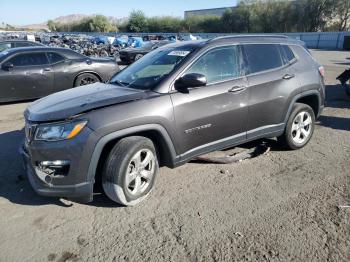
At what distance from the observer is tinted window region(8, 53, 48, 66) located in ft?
29.5

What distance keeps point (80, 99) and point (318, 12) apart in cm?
5923

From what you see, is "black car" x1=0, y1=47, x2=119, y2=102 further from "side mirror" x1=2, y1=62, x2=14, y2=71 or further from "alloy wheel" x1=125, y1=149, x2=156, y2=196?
"alloy wheel" x1=125, y1=149, x2=156, y2=196

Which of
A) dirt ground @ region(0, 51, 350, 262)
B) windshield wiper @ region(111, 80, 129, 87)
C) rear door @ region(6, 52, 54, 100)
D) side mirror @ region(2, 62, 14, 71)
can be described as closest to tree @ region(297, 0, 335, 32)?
rear door @ region(6, 52, 54, 100)

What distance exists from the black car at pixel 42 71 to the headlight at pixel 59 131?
6.09 metres

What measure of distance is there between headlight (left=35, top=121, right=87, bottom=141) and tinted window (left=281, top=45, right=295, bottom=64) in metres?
3.23

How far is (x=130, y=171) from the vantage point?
3.69 m

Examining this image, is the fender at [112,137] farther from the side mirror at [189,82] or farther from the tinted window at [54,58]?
the tinted window at [54,58]

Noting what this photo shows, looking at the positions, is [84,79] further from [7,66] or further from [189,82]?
[189,82]

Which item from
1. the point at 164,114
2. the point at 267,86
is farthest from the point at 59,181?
the point at 267,86

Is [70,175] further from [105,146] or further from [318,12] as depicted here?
[318,12]

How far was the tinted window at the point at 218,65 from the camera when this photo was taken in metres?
4.22

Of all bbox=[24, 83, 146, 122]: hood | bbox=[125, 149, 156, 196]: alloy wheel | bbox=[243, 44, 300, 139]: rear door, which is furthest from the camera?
bbox=[243, 44, 300, 139]: rear door

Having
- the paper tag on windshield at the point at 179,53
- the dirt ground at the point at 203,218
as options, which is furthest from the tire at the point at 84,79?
the paper tag on windshield at the point at 179,53

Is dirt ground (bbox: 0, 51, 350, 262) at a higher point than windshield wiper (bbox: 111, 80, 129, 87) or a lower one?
lower
